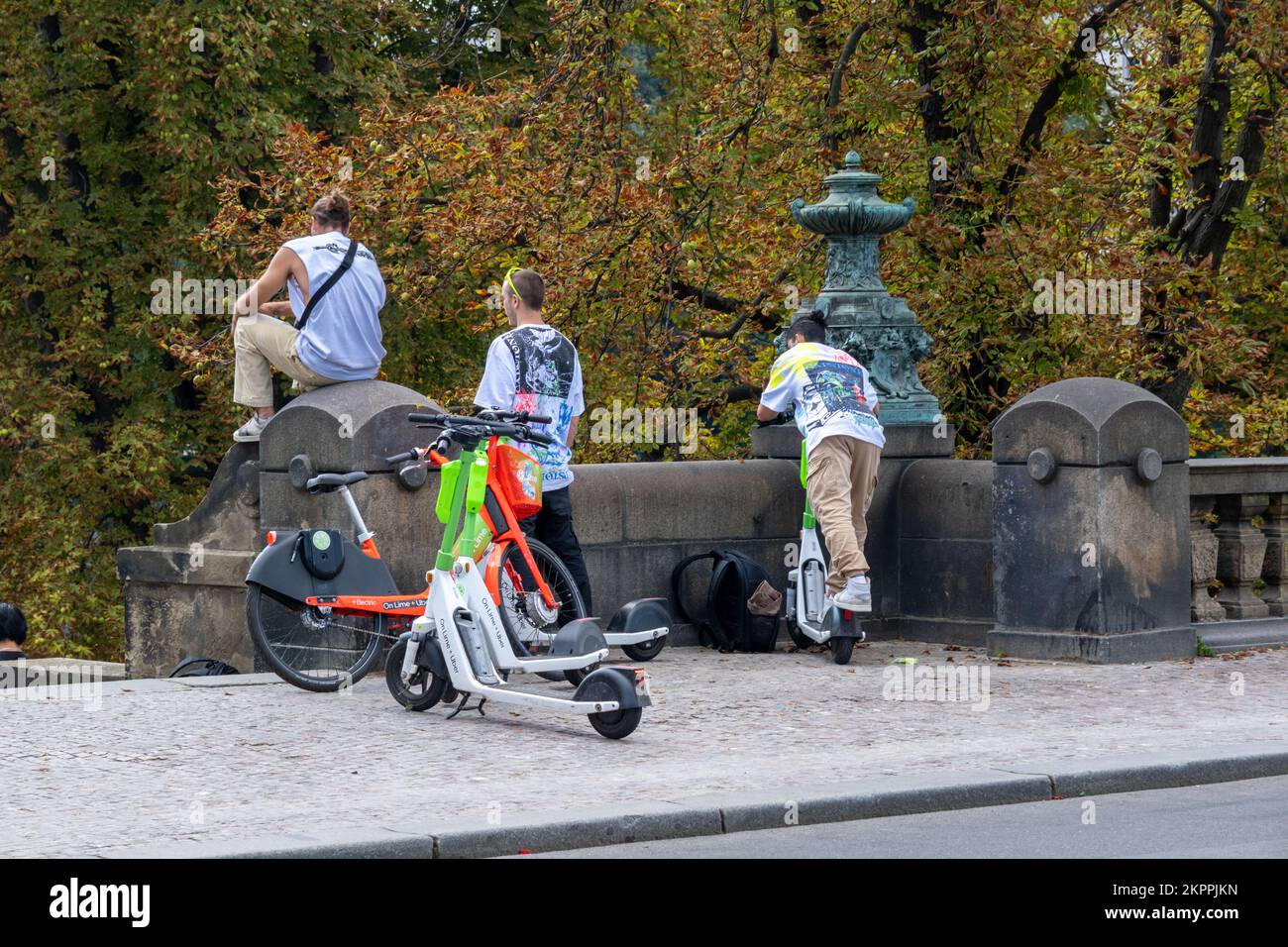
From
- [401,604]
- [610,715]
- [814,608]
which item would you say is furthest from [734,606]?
[610,715]

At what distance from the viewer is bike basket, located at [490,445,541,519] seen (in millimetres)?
9188

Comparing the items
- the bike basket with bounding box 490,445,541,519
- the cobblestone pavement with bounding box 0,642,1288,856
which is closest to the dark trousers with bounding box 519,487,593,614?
the cobblestone pavement with bounding box 0,642,1288,856

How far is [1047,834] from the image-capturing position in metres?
6.82

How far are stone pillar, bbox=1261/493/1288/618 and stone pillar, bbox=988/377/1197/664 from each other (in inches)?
43.3

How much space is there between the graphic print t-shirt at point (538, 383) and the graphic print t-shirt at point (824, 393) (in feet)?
4.97

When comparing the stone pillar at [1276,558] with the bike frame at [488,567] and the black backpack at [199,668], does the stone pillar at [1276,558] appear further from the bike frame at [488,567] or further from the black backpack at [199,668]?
the black backpack at [199,668]

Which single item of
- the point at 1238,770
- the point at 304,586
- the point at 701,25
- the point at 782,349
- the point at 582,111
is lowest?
the point at 1238,770

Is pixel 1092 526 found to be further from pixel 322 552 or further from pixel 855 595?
pixel 322 552

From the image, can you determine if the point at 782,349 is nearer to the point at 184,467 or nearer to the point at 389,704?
the point at 389,704

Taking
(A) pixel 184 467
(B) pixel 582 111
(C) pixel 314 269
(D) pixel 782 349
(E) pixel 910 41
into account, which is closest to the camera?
(C) pixel 314 269

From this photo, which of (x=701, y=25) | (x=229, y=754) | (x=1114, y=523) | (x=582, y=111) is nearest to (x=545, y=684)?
(x=229, y=754)

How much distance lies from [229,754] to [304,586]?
64.9 inches

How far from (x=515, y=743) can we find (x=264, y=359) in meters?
3.53

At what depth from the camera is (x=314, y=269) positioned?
34.7ft
